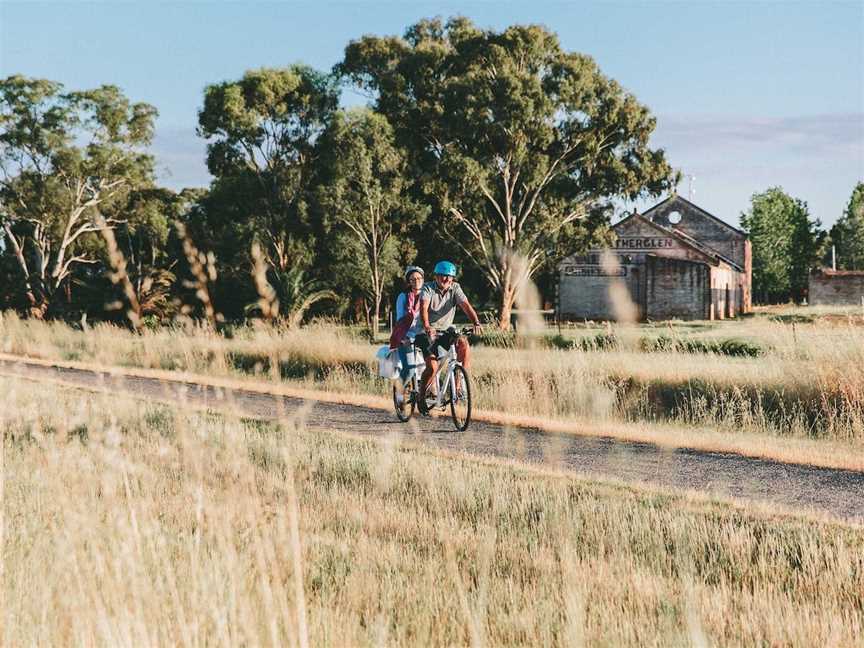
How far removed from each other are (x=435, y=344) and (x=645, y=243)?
38.8 m

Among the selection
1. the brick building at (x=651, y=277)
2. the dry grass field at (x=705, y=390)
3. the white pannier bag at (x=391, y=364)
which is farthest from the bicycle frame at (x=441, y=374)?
the brick building at (x=651, y=277)

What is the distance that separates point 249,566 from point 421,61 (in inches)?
1439

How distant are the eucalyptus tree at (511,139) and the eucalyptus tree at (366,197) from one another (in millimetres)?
1386

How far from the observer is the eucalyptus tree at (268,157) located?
128ft

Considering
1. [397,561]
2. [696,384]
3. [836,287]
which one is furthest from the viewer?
[836,287]

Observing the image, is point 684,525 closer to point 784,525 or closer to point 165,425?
point 784,525

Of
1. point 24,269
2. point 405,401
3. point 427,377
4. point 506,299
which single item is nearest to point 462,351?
point 427,377

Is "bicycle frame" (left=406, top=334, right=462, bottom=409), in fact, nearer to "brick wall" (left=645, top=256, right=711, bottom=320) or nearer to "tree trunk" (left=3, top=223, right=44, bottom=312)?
"brick wall" (left=645, top=256, right=711, bottom=320)

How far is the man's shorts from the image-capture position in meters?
10.4

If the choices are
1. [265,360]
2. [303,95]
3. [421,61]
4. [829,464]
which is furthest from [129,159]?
[829,464]

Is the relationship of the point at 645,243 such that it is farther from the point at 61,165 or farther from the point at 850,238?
the point at 850,238

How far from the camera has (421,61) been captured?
38.5 meters

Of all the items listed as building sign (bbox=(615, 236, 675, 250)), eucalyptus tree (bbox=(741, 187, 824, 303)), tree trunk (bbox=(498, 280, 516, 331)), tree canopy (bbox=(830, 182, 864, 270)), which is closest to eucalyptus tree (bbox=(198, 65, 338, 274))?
tree trunk (bbox=(498, 280, 516, 331))

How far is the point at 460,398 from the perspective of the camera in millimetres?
10305
